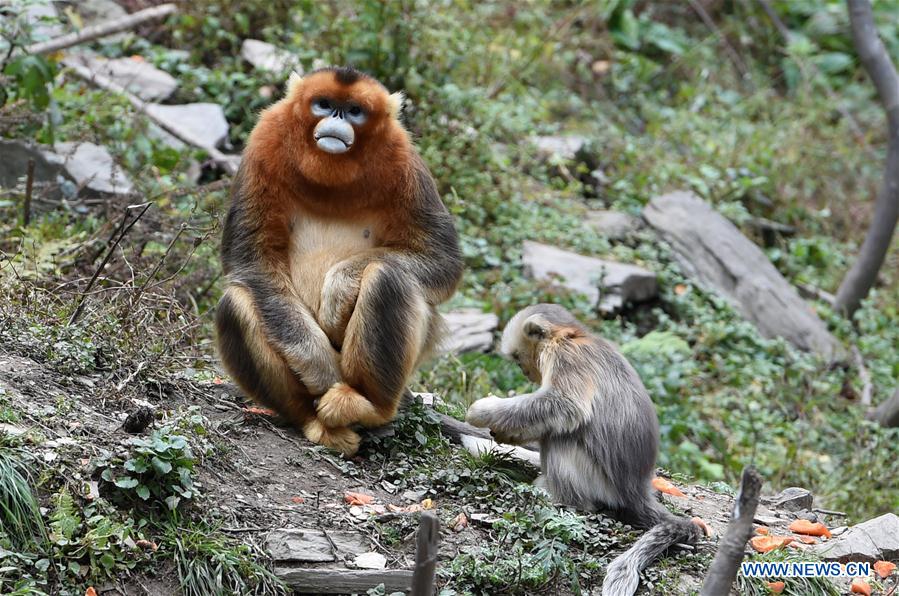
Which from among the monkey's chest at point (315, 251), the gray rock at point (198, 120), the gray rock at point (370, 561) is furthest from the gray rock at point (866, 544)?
the gray rock at point (198, 120)

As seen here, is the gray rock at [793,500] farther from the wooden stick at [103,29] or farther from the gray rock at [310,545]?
the wooden stick at [103,29]

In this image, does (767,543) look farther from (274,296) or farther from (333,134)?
(333,134)

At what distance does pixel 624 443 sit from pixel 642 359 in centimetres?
368

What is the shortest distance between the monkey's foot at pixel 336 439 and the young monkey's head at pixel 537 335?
3.22 feet

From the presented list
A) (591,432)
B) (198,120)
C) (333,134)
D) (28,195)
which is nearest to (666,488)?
(591,432)

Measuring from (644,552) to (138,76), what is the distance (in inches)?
306

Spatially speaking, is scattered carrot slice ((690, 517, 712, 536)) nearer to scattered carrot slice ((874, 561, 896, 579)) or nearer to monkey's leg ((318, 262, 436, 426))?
scattered carrot slice ((874, 561, 896, 579))

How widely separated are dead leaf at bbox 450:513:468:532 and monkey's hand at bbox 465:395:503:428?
484 millimetres

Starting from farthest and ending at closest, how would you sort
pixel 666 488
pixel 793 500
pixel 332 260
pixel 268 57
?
pixel 268 57 < pixel 793 500 < pixel 666 488 < pixel 332 260

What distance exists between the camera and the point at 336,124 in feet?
16.0

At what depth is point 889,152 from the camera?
32.8ft

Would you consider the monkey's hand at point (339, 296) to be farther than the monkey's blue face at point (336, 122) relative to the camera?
Yes

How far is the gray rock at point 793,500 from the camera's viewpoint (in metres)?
5.90

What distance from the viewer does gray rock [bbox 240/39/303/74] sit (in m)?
10.2
